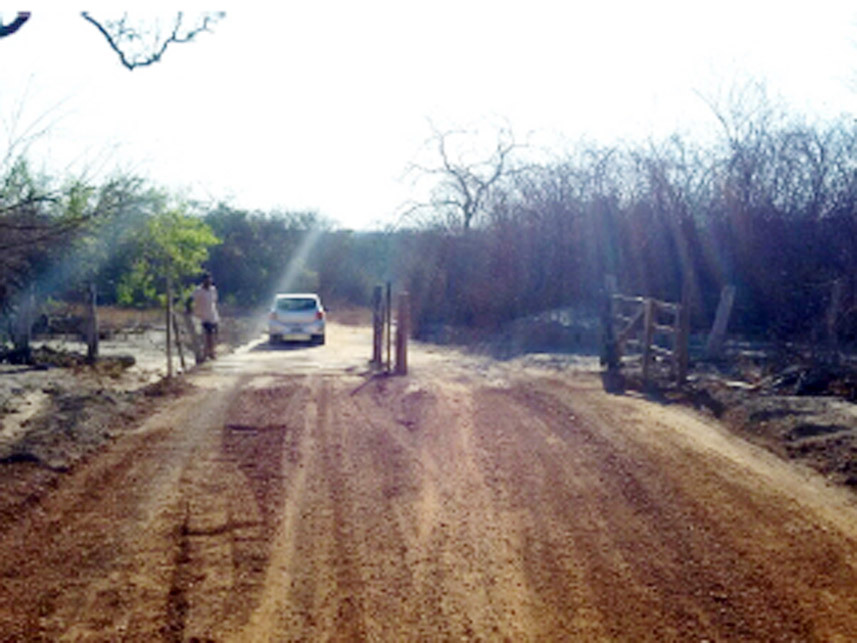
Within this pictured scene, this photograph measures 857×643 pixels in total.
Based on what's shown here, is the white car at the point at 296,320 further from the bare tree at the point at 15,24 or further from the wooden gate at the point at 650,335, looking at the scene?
the bare tree at the point at 15,24

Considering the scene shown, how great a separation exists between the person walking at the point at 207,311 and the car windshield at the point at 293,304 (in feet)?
22.7

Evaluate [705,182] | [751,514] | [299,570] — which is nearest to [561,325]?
[705,182]

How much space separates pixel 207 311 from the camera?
17.6 metres

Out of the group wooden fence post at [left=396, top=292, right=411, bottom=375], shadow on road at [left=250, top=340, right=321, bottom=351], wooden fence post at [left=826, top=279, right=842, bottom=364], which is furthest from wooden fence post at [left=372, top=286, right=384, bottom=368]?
wooden fence post at [left=826, top=279, right=842, bottom=364]

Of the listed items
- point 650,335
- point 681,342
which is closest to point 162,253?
point 650,335

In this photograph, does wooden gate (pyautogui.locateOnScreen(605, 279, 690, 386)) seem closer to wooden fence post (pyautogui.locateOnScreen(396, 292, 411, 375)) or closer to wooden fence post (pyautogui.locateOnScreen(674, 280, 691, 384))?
wooden fence post (pyautogui.locateOnScreen(674, 280, 691, 384))

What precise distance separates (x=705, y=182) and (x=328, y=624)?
807 inches

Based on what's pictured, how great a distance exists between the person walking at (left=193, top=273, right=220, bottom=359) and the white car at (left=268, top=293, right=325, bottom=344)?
674 centimetres

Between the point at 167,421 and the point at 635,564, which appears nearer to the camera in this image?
the point at 635,564

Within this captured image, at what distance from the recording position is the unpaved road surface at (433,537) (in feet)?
14.9

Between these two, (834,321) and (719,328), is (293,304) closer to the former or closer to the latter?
(719,328)

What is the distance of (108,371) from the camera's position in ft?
51.8

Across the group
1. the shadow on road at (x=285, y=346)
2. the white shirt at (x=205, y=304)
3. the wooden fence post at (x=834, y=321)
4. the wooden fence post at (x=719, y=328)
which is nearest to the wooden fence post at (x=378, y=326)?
the white shirt at (x=205, y=304)

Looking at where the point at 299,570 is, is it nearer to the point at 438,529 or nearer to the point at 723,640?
the point at 438,529
